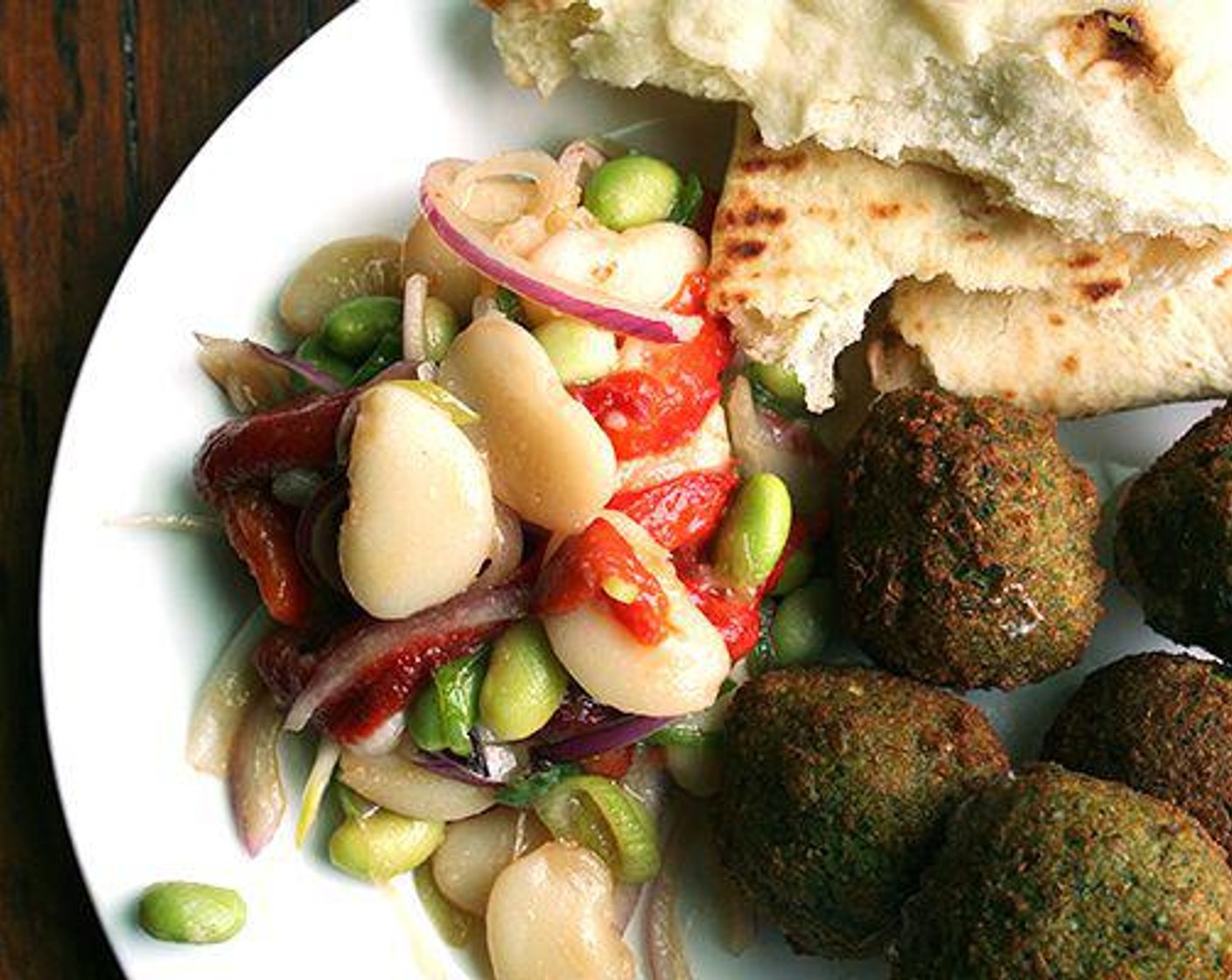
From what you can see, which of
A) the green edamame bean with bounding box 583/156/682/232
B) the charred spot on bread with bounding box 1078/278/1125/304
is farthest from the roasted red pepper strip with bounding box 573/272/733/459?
the charred spot on bread with bounding box 1078/278/1125/304

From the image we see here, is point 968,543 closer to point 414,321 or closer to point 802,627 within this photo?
point 802,627

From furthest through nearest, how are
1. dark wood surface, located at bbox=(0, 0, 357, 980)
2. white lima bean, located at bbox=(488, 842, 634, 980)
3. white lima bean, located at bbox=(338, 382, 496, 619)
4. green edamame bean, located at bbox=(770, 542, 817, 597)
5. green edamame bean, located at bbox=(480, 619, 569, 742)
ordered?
dark wood surface, located at bbox=(0, 0, 357, 980)
green edamame bean, located at bbox=(770, 542, 817, 597)
white lima bean, located at bbox=(488, 842, 634, 980)
green edamame bean, located at bbox=(480, 619, 569, 742)
white lima bean, located at bbox=(338, 382, 496, 619)

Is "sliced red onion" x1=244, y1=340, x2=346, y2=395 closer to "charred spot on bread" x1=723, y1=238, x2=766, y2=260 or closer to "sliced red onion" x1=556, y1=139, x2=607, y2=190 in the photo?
"sliced red onion" x1=556, y1=139, x2=607, y2=190

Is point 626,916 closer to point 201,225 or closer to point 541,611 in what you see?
point 541,611

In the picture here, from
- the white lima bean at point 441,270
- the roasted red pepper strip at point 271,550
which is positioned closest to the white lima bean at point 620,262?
the white lima bean at point 441,270

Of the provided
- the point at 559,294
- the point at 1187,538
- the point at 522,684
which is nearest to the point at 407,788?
the point at 522,684

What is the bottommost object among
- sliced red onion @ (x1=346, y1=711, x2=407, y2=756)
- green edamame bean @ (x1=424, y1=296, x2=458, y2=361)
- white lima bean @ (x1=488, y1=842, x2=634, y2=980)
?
white lima bean @ (x1=488, y1=842, x2=634, y2=980)
